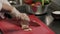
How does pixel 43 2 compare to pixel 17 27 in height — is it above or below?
above

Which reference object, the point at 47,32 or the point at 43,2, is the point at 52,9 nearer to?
the point at 43,2

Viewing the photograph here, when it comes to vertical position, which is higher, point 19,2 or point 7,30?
point 19,2

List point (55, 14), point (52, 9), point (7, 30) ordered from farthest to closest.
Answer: point (52, 9)
point (55, 14)
point (7, 30)

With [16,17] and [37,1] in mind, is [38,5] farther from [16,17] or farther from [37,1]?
[16,17]

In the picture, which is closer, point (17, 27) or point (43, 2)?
point (17, 27)

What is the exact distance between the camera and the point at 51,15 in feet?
3.73

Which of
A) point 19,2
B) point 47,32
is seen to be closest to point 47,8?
point 19,2

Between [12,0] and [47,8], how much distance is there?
296 mm

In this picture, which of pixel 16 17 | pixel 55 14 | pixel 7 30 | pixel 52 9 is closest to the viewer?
pixel 7 30

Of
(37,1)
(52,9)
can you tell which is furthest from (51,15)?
(37,1)

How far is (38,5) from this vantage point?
116 cm

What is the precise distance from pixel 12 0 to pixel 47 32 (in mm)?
513

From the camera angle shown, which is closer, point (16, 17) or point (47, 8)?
point (16, 17)

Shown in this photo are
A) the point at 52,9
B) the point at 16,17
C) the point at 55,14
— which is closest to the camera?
the point at 16,17
